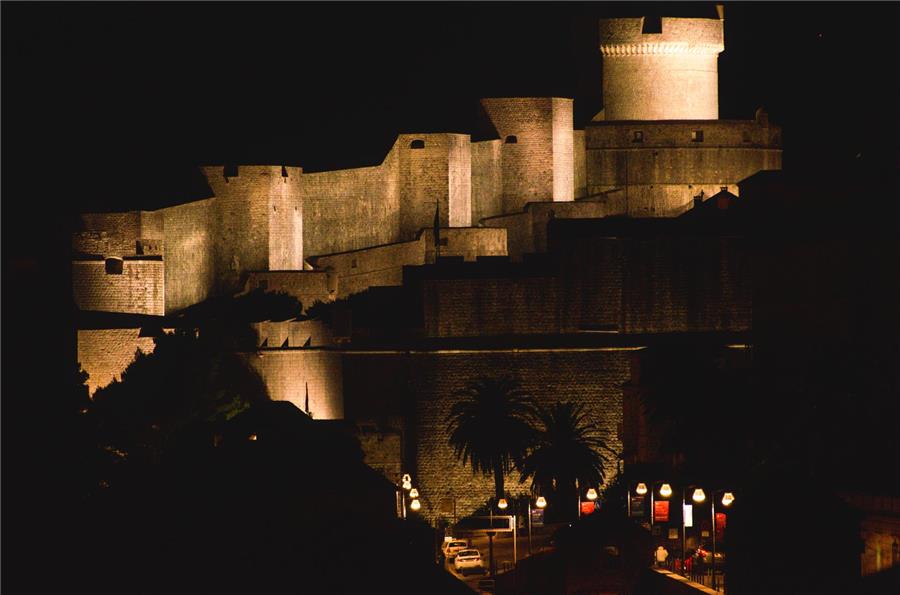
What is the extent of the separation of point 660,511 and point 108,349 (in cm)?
1406

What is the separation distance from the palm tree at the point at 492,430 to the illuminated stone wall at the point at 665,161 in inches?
469

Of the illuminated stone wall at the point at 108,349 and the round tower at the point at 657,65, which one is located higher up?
the round tower at the point at 657,65

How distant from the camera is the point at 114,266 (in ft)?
170

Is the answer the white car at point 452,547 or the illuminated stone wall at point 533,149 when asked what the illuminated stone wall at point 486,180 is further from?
the white car at point 452,547

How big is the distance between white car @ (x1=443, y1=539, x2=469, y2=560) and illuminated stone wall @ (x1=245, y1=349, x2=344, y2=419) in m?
6.64

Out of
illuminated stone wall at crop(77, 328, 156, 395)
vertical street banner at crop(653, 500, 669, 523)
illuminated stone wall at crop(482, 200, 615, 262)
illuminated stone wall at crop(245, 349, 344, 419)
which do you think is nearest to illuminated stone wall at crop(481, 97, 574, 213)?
illuminated stone wall at crop(482, 200, 615, 262)

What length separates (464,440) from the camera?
4694 centimetres

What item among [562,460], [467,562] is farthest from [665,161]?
[467,562]

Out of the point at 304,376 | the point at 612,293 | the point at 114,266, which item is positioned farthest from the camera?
the point at 114,266

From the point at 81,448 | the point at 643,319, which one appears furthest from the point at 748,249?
the point at 81,448

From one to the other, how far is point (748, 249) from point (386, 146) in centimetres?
1006

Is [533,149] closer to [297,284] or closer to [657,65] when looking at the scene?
[657,65]

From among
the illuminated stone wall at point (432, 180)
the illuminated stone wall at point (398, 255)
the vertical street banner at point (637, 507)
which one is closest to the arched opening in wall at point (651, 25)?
the illuminated stone wall at point (432, 180)

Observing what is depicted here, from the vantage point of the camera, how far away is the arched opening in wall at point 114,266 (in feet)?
170
